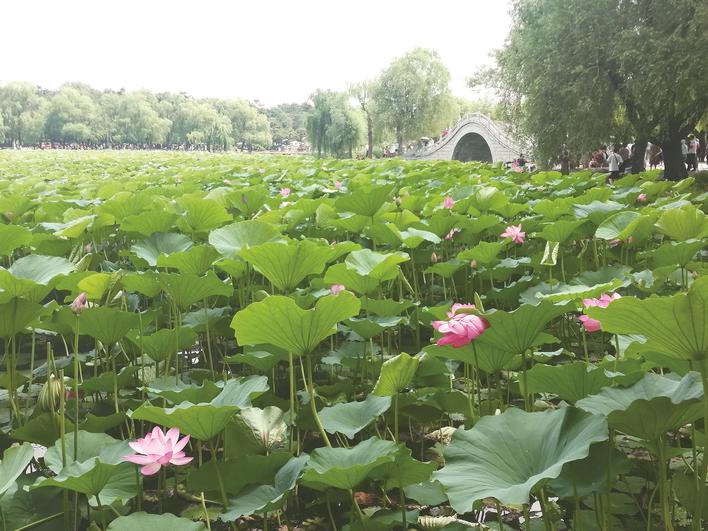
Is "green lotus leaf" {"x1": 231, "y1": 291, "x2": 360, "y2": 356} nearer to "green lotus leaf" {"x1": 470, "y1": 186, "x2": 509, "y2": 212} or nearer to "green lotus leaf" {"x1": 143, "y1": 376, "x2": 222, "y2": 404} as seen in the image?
"green lotus leaf" {"x1": 143, "y1": 376, "x2": 222, "y2": 404}

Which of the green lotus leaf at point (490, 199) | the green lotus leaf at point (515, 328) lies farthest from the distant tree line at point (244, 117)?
the green lotus leaf at point (515, 328)

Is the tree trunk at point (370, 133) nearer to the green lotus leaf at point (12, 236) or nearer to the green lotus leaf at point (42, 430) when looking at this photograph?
the green lotus leaf at point (12, 236)

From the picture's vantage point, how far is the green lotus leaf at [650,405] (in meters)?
0.86

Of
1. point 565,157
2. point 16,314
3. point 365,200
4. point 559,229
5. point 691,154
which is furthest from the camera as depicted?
point 691,154

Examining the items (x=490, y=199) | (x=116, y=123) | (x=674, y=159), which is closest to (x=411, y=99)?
(x=674, y=159)

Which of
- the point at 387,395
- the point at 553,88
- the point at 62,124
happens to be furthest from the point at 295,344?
the point at 62,124

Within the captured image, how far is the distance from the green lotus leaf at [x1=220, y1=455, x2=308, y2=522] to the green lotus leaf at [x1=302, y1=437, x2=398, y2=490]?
3cm

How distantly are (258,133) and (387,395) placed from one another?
76.2 m

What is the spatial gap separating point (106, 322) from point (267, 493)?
755 millimetres

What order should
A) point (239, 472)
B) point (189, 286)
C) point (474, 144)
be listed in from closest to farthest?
1. point (239, 472)
2. point (189, 286)
3. point (474, 144)

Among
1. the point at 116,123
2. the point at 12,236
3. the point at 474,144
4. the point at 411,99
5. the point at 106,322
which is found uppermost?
the point at 116,123

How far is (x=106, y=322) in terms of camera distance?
153 centimetres

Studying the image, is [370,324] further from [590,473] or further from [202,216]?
[202,216]

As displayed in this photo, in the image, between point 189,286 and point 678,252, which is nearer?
point 189,286
